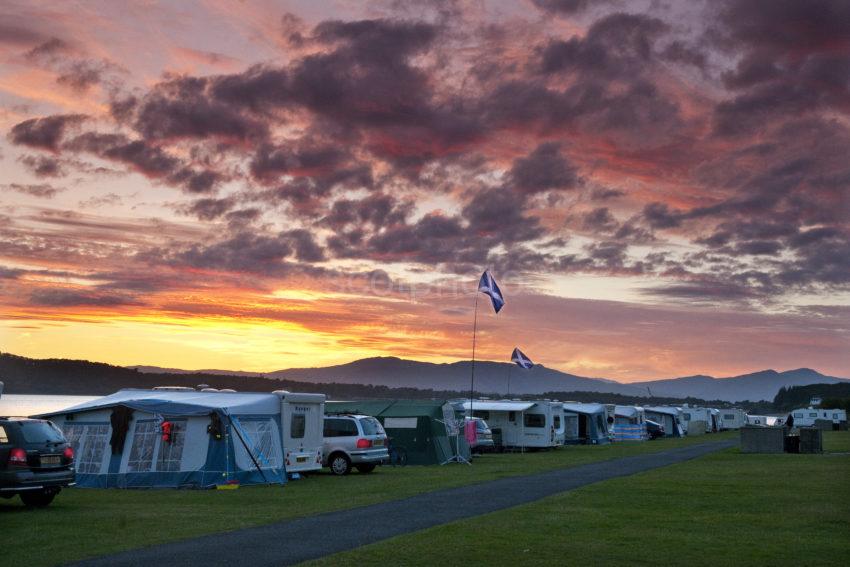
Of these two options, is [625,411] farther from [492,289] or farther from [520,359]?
[492,289]

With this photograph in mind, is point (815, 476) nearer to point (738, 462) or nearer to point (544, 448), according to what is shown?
point (738, 462)

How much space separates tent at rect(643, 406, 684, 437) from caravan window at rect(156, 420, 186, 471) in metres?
62.2

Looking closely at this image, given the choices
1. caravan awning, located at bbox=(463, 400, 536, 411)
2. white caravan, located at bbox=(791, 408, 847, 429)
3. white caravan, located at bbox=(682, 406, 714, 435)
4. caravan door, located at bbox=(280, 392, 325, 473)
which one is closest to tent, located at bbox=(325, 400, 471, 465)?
caravan door, located at bbox=(280, 392, 325, 473)

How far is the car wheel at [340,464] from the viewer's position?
110 feet

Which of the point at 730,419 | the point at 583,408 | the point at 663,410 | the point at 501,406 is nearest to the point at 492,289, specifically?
the point at 501,406

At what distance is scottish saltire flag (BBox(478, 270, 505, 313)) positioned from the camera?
48656 mm

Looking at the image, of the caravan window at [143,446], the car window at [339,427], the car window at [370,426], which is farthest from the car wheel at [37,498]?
the car window at [370,426]

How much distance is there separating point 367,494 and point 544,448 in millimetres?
31542

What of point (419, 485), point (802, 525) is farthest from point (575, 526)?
point (419, 485)

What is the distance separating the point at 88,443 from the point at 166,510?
949 centimetres

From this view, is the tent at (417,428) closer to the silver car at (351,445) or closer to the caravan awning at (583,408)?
the silver car at (351,445)

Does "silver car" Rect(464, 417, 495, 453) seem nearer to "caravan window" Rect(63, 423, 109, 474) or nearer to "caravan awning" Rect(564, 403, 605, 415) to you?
"caravan awning" Rect(564, 403, 605, 415)

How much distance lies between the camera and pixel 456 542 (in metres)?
15.4

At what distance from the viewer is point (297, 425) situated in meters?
31.0
